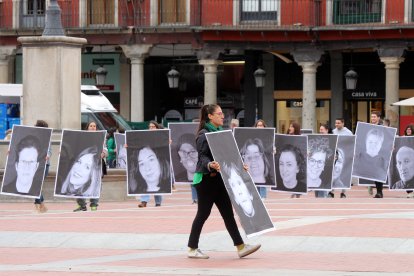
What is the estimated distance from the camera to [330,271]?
45.8 ft

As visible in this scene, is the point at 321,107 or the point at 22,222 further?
the point at 321,107

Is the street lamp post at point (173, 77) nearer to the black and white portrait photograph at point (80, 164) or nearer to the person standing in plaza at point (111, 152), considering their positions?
the person standing in plaza at point (111, 152)

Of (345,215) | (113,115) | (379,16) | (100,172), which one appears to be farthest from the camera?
(379,16)

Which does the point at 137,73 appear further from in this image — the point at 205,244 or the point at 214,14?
the point at 205,244

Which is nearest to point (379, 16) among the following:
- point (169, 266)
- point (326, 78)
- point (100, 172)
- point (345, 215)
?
point (326, 78)

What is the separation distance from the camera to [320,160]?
87.5 ft

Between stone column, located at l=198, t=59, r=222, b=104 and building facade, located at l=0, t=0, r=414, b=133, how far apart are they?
34 mm

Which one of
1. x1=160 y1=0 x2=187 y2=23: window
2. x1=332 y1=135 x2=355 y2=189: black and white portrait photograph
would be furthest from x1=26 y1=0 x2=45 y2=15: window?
x1=332 y1=135 x2=355 y2=189: black and white portrait photograph

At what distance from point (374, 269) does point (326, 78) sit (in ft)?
116

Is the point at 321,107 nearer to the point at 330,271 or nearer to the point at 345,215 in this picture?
the point at 345,215

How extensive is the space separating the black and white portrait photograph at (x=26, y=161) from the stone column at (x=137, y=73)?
23880 mm

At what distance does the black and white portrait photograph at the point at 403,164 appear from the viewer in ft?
90.4

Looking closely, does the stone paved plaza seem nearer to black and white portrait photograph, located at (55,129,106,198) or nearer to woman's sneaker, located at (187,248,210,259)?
woman's sneaker, located at (187,248,210,259)

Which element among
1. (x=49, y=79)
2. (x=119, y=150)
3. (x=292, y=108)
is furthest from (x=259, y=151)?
(x=292, y=108)
